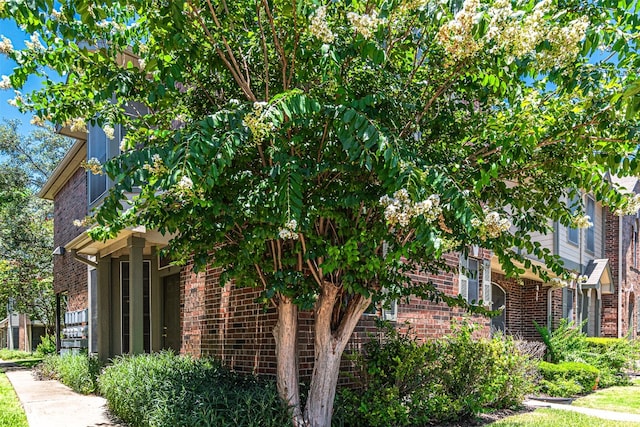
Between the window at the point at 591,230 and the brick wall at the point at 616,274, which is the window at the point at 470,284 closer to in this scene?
the window at the point at 591,230

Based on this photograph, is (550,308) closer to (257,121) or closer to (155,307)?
(155,307)

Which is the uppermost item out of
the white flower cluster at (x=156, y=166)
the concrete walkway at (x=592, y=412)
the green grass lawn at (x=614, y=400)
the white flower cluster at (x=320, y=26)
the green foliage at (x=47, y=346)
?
the white flower cluster at (x=320, y=26)

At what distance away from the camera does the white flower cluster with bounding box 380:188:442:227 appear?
4207 mm

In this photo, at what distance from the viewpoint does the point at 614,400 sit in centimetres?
1111

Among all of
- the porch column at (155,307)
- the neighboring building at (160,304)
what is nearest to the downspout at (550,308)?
the neighboring building at (160,304)

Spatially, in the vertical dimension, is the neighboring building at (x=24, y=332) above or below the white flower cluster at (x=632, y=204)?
below

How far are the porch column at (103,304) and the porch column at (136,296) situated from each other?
2.75 metres

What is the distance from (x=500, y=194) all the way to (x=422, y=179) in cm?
200

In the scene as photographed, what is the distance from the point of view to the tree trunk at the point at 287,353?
6.35 meters

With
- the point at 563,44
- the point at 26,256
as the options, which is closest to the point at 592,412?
the point at 563,44

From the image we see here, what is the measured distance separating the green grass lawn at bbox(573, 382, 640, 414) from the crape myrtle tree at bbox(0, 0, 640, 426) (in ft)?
18.4

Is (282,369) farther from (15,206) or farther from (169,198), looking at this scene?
(15,206)

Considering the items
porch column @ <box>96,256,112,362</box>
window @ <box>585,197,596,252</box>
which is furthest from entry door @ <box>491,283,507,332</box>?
porch column @ <box>96,256,112,362</box>

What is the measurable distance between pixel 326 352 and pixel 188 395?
1.67 m
